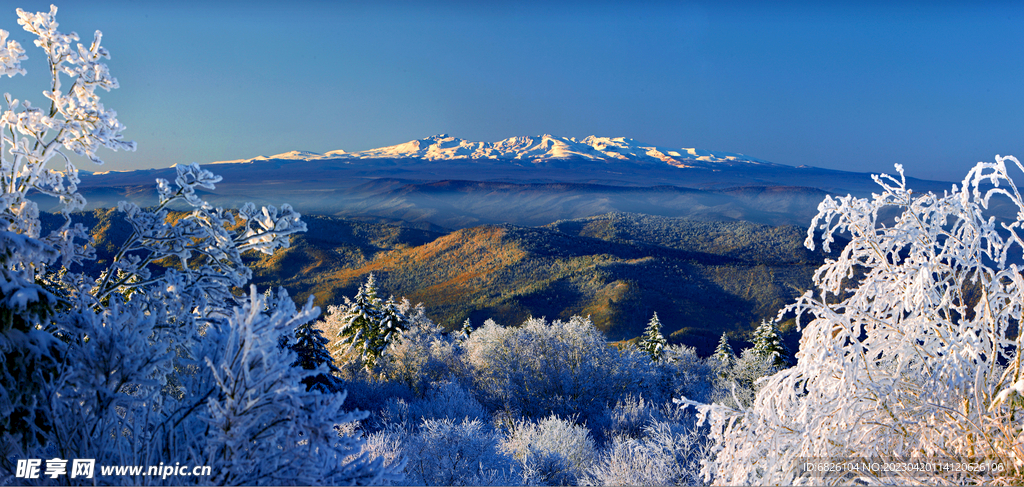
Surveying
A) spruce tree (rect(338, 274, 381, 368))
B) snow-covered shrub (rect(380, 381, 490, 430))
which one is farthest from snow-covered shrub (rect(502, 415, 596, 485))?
spruce tree (rect(338, 274, 381, 368))

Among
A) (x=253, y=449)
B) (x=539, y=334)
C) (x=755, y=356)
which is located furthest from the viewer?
(x=755, y=356)

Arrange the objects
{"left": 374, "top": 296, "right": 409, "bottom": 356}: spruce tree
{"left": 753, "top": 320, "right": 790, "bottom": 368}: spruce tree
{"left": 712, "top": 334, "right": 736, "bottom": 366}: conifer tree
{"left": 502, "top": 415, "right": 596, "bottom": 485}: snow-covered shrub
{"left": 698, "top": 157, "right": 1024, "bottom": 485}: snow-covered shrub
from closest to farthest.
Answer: {"left": 698, "top": 157, "right": 1024, "bottom": 485}: snow-covered shrub → {"left": 502, "top": 415, "right": 596, "bottom": 485}: snow-covered shrub → {"left": 374, "top": 296, "right": 409, "bottom": 356}: spruce tree → {"left": 753, "top": 320, "right": 790, "bottom": 368}: spruce tree → {"left": 712, "top": 334, "right": 736, "bottom": 366}: conifer tree

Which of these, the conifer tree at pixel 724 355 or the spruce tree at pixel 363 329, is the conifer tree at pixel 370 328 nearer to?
the spruce tree at pixel 363 329

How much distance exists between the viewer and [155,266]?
101 m

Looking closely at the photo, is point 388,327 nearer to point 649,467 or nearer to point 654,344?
point 649,467

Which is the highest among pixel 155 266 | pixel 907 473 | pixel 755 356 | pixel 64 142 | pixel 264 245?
pixel 64 142

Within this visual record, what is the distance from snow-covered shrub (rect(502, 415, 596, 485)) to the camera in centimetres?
1141

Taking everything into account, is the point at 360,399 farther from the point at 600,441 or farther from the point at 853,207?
the point at 853,207

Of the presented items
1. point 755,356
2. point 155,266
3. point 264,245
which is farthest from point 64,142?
point 155,266

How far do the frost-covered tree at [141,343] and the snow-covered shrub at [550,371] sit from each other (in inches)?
637

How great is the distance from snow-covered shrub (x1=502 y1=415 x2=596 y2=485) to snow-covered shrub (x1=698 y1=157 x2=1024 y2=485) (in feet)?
21.5

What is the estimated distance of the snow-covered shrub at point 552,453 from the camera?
1141 cm

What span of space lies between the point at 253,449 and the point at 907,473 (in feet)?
18.7

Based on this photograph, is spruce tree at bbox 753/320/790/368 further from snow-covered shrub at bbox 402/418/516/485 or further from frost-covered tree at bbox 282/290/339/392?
snow-covered shrub at bbox 402/418/516/485
